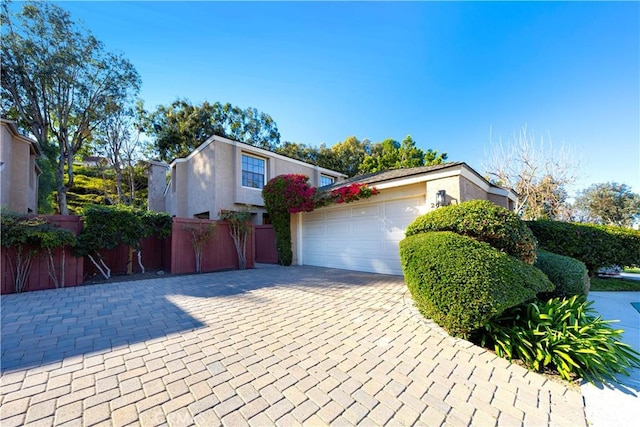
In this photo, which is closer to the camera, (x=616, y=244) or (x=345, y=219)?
(x=616, y=244)

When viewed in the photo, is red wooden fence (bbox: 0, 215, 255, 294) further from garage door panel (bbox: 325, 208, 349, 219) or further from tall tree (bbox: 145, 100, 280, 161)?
tall tree (bbox: 145, 100, 280, 161)

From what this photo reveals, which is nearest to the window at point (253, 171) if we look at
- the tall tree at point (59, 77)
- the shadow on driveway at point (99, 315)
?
the shadow on driveway at point (99, 315)

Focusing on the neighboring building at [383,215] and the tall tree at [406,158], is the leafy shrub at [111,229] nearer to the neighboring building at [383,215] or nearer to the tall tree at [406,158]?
the neighboring building at [383,215]

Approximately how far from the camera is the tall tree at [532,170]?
13.4 m

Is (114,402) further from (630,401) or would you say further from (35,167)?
(35,167)

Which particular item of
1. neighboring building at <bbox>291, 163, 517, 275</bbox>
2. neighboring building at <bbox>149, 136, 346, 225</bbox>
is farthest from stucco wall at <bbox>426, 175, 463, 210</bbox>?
neighboring building at <bbox>149, 136, 346, 225</bbox>

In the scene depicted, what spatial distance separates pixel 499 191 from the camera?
8289 mm

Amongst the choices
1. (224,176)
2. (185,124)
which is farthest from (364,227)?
(185,124)

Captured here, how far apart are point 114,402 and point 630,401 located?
466 centimetres

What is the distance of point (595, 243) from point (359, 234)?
25.3 ft

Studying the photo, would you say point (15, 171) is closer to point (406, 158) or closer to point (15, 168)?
point (15, 168)

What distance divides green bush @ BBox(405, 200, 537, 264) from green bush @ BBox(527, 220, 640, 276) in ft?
21.6

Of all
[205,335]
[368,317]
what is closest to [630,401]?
[368,317]

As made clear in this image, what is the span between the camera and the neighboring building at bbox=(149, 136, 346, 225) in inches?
478
